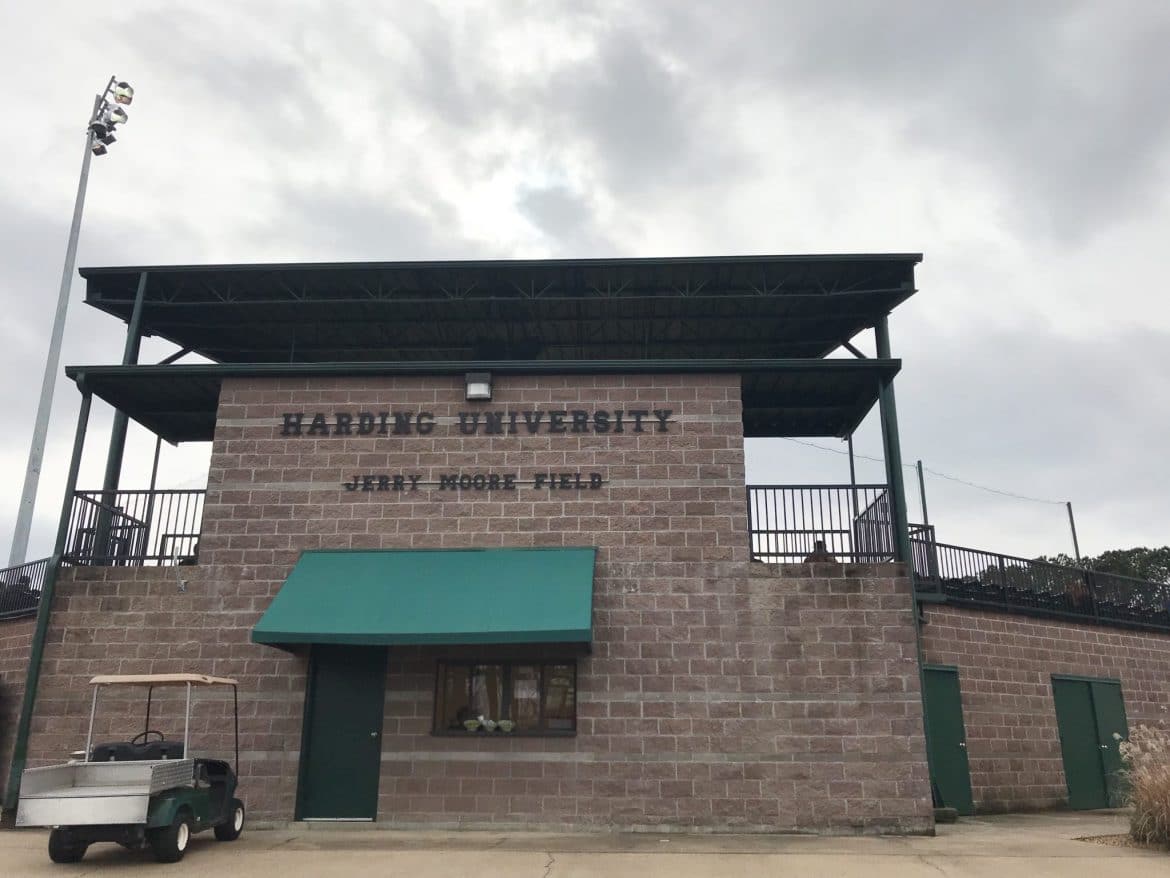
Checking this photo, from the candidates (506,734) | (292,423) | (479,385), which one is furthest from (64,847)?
(479,385)

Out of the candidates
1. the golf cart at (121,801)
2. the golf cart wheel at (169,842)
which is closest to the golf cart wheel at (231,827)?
the golf cart at (121,801)

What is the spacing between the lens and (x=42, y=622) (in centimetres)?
1252

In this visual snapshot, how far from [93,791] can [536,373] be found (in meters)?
7.51

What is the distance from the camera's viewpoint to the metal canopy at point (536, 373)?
523 inches

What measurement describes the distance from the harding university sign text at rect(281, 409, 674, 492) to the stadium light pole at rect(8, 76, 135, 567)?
13.1m

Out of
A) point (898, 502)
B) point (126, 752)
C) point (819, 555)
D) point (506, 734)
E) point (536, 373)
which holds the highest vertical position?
point (536, 373)

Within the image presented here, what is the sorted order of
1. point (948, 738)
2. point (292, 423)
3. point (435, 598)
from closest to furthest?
point (435, 598) < point (292, 423) < point (948, 738)

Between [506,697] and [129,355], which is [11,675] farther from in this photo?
[506,697]

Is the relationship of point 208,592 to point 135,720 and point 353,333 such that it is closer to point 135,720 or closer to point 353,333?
point 135,720

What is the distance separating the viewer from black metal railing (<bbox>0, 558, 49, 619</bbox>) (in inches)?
684

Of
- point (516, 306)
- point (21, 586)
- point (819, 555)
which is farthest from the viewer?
point (21, 586)

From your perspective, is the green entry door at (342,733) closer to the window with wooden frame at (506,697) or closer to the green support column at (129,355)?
the window with wooden frame at (506,697)

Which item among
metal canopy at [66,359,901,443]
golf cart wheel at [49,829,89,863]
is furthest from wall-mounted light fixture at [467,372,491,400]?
golf cart wheel at [49,829,89,863]

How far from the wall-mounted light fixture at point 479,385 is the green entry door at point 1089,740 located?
1202cm
